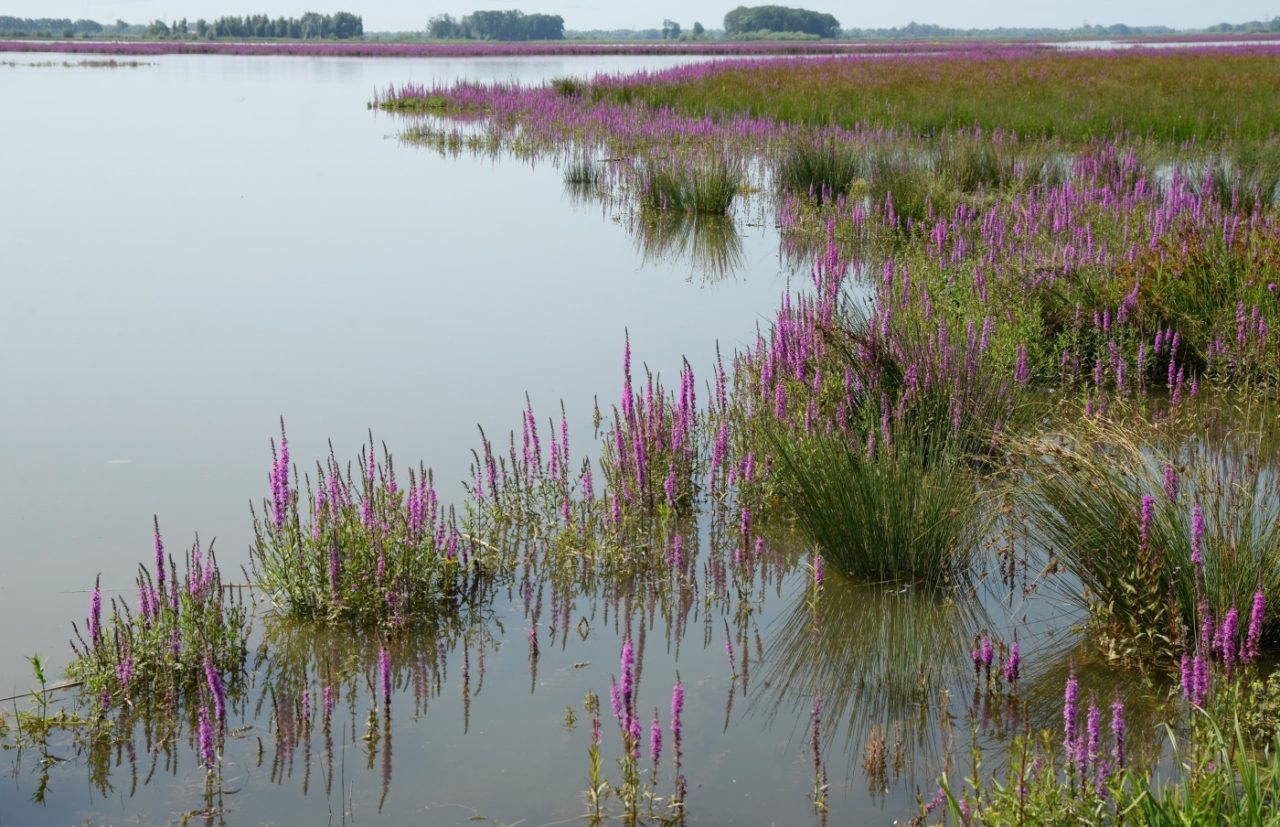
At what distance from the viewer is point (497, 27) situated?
18362 centimetres

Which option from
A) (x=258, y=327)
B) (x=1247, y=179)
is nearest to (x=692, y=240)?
(x=258, y=327)

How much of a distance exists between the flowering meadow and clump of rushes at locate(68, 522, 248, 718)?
0.5 inches

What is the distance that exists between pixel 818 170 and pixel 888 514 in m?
10.7

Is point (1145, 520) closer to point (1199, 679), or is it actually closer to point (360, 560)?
point (1199, 679)

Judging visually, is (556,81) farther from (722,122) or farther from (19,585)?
(19,585)

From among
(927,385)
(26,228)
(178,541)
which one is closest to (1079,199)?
(927,385)

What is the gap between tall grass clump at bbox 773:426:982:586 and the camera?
498cm

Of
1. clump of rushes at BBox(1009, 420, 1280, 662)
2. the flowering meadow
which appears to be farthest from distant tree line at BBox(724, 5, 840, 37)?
clump of rushes at BBox(1009, 420, 1280, 662)

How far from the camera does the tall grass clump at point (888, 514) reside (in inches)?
196

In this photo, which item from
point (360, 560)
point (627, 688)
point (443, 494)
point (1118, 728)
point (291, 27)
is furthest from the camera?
point (291, 27)

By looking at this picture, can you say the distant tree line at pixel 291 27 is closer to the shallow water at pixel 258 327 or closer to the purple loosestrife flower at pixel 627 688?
the shallow water at pixel 258 327

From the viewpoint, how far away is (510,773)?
3857 mm

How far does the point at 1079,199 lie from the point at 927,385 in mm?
6290

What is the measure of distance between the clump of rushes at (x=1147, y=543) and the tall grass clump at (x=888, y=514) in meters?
0.32
